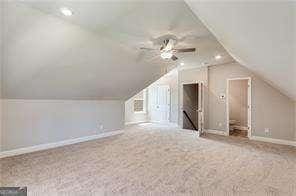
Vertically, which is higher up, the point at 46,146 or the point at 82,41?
the point at 82,41

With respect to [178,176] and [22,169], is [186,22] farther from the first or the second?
[22,169]

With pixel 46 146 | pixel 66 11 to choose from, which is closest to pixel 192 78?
pixel 46 146

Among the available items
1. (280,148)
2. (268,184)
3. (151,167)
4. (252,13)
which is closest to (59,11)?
(252,13)

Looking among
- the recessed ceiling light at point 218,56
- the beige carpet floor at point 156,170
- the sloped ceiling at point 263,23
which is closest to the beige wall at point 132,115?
the beige carpet floor at point 156,170

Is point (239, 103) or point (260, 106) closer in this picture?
point (260, 106)

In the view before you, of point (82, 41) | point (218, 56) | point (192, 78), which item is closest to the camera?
point (82, 41)

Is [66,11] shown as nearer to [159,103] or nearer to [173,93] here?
[173,93]

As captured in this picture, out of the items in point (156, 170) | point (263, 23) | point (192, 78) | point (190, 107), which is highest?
point (192, 78)

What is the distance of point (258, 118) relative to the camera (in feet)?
19.7

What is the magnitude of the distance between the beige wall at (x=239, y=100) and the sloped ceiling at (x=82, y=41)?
9.99 ft

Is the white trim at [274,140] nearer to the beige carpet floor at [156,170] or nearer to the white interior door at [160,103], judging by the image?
the beige carpet floor at [156,170]

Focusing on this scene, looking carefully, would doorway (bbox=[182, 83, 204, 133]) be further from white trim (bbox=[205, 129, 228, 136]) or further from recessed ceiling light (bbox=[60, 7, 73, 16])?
recessed ceiling light (bbox=[60, 7, 73, 16])

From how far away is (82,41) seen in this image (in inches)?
143

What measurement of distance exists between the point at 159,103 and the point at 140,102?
106 centimetres
